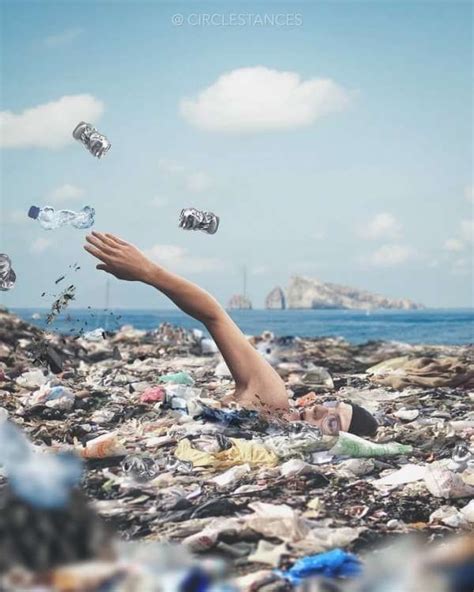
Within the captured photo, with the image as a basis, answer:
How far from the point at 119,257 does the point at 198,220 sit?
0.82 metres

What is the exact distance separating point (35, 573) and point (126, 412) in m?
3.44

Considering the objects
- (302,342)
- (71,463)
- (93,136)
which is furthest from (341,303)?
(71,463)

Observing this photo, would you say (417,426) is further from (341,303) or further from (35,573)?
(341,303)

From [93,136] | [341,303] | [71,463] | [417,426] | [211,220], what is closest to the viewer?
[71,463]

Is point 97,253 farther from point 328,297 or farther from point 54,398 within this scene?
point 328,297

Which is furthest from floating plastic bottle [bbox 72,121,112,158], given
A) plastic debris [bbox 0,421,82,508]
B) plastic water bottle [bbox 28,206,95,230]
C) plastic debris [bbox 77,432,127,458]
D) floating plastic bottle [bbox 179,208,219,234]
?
plastic debris [bbox 0,421,82,508]

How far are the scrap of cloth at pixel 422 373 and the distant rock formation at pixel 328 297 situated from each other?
2073 inches

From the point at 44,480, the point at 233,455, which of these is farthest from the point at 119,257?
the point at 44,480

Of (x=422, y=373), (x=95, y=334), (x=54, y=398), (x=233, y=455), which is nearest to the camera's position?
(x=233, y=455)

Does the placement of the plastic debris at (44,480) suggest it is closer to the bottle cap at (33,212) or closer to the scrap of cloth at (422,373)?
the bottle cap at (33,212)

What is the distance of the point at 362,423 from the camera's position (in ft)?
13.4

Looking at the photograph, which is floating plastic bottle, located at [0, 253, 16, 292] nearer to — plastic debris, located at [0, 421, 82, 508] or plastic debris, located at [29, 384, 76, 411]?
plastic debris, located at [29, 384, 76, 411]

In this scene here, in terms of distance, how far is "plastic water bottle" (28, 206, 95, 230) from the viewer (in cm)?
A: 479

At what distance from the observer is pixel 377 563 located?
4.20ft
